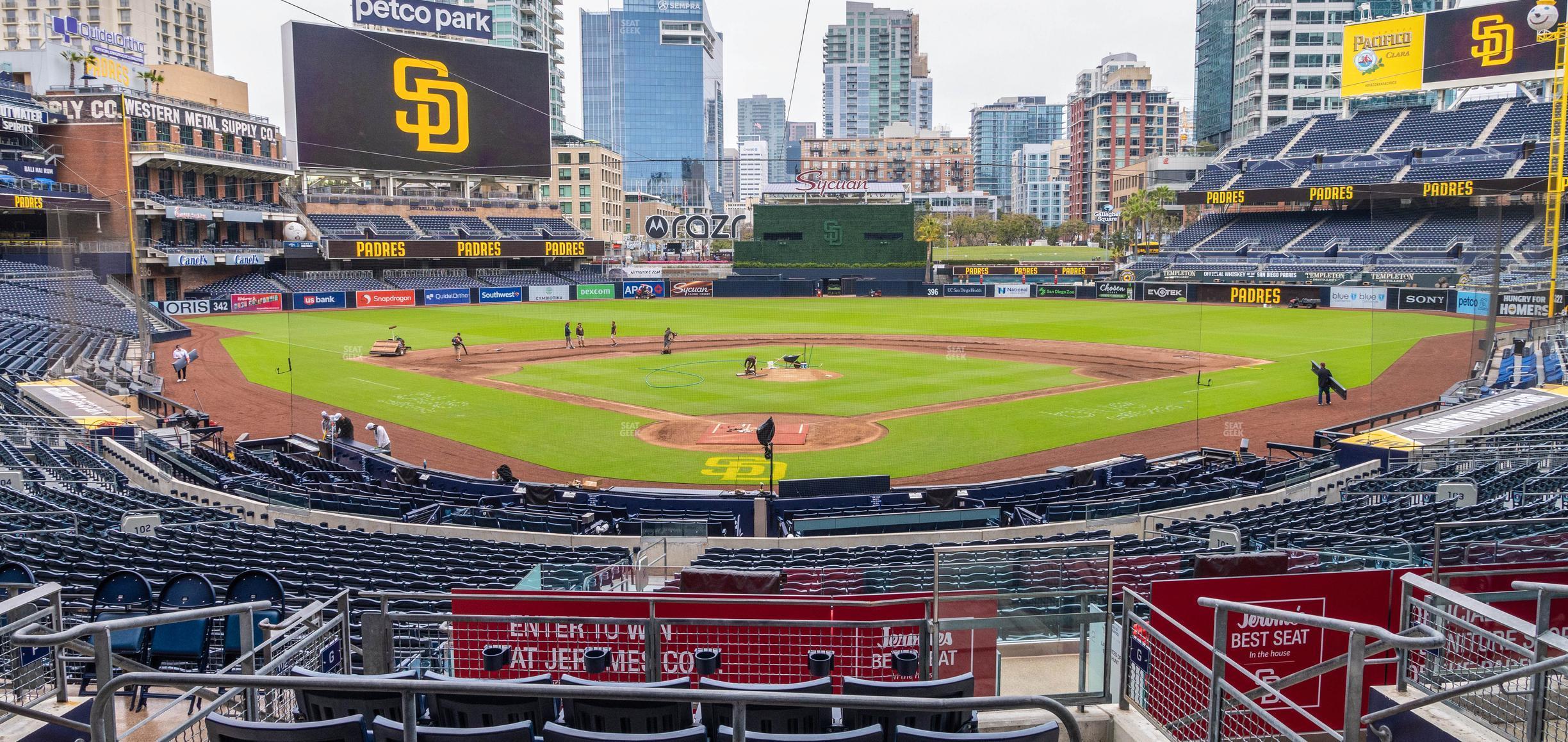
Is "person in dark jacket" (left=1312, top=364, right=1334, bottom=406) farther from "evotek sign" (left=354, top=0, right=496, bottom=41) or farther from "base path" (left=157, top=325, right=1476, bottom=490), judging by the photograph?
"evotek sign" (left=354, top=0, right=496, bottom=41)

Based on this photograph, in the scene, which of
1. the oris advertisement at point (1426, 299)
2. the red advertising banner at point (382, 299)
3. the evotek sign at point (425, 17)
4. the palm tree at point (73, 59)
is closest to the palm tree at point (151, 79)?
the palm tree at point (73, 59)

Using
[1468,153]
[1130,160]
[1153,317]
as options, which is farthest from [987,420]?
[1130,160]

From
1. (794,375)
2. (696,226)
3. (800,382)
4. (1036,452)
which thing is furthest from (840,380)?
(696,226)

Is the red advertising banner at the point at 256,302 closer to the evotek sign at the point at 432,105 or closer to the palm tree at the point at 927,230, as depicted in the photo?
the evotek sign at the point at 432,105

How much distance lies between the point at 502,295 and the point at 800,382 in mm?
51037

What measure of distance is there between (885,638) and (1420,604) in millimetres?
3446

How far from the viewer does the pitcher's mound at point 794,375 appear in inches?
1537

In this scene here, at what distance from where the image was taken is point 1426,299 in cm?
6356

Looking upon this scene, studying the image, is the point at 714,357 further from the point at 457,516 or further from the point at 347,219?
the point at 347,219

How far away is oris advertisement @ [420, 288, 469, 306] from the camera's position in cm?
8019

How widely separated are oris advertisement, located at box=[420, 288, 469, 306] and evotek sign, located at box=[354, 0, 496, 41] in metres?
20.3

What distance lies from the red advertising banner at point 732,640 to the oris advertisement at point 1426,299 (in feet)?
217

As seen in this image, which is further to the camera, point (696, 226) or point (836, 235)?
point (696, 226)

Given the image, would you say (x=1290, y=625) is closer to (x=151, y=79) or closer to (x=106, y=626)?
(x=106, y=626)
